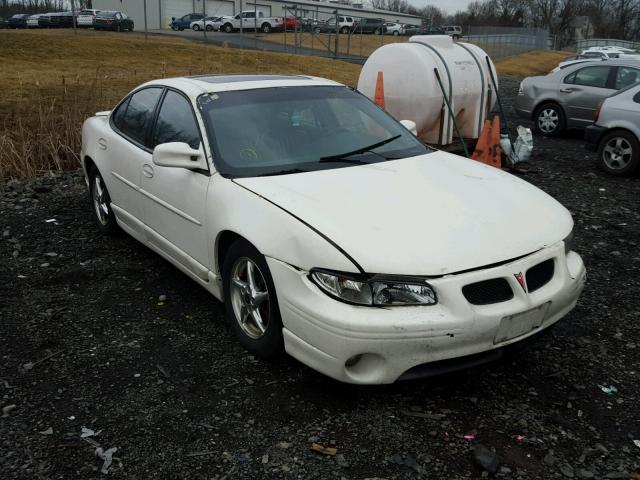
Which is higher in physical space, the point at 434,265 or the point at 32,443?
the point at 434,265

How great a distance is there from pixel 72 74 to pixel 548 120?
15.7m

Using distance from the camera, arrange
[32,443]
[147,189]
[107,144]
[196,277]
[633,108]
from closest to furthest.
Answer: [32,443] < [196,277] < [147,189] < [107,144] < [633,108]

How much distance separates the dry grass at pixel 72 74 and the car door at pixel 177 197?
4.87 metres

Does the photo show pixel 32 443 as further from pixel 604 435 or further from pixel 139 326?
pixel 604 435

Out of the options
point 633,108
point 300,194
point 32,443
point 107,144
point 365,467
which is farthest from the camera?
point 633,108

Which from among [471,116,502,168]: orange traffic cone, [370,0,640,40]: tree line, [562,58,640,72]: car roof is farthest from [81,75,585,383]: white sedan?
[370,0,640,40]: tree line

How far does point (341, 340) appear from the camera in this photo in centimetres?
281

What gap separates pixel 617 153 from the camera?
864 centimetres

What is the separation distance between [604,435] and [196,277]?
2528mm

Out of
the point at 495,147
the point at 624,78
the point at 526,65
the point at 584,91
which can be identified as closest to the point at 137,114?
the point at 495,147

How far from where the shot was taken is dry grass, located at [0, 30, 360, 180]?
8852 millimetres

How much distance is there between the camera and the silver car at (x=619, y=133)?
331 inches

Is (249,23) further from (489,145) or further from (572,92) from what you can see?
(489,145)

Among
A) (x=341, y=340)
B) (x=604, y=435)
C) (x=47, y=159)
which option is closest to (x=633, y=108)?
(x=604, y=435)
